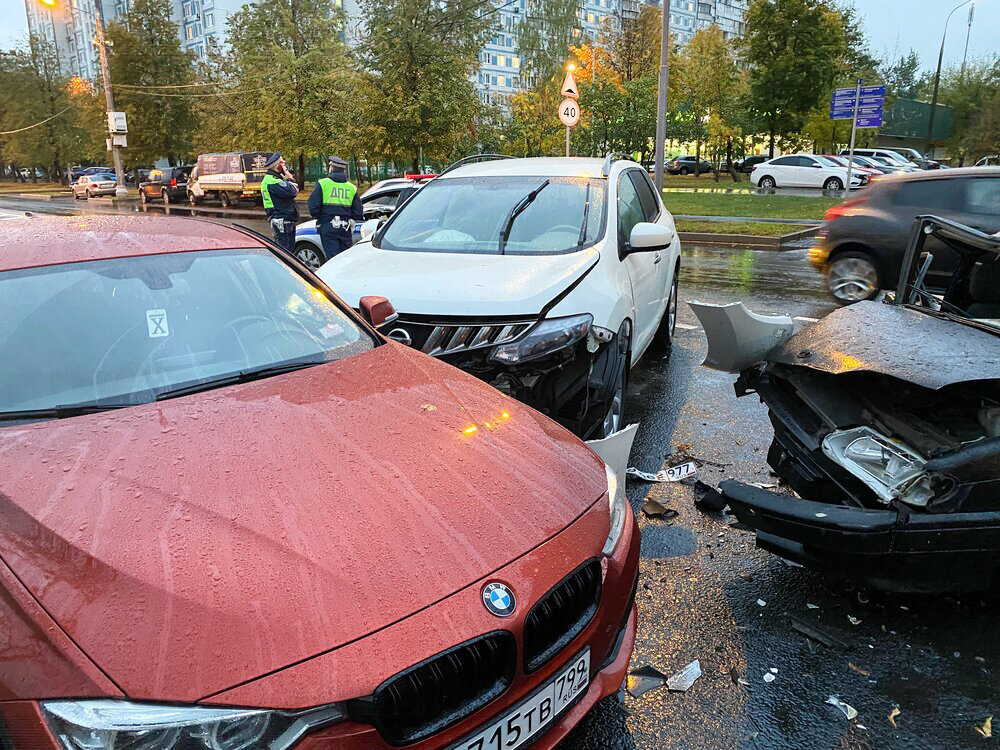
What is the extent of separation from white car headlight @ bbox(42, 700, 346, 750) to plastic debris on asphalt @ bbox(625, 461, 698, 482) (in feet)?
10.5

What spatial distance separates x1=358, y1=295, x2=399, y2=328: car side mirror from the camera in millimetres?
3400

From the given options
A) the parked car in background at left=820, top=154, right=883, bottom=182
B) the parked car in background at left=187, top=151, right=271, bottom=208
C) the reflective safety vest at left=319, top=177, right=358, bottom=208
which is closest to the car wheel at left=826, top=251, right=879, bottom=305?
the reflective safety vest at left=319, top=177, right=358, bottom=208

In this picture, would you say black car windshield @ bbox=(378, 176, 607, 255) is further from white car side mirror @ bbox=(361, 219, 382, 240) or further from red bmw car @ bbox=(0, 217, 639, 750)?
red bmw car @ bbox=(0, 217, 639, 750)

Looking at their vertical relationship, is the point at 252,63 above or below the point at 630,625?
above

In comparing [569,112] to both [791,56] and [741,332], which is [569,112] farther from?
[791,56]

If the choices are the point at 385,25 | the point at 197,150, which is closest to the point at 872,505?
the point at 385,25

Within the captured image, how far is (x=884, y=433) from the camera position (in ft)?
10.1

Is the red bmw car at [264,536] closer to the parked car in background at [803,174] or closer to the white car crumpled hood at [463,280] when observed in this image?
the white car crumpled hood at [463,280]

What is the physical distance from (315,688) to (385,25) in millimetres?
25579

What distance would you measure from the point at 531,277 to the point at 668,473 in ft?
4.89

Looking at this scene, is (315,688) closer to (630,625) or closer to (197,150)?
(630,625)

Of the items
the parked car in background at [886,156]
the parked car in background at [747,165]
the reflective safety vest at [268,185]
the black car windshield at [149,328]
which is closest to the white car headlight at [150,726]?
the black car windshield at [149,328]

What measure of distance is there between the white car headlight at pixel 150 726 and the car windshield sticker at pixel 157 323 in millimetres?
1555

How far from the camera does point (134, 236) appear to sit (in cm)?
310
